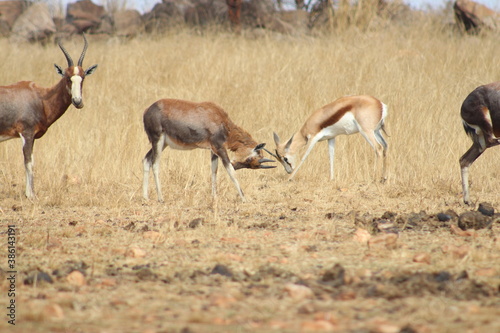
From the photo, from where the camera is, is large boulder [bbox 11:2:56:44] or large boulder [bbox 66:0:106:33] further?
large boulder [bbox 66:0:106:33]

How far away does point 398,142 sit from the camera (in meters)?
10.7

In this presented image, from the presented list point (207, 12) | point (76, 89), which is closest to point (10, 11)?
point (207, 12)

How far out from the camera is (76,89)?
25.4ft

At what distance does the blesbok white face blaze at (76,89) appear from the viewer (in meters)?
7.67

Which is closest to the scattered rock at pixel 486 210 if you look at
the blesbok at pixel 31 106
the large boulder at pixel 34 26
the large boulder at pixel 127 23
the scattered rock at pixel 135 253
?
the scattered rock at pixel 135 253

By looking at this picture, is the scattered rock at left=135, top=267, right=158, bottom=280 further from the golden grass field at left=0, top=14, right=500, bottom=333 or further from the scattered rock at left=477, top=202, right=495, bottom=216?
the scattered rock at left=477, top=202, right=495, bottom=216

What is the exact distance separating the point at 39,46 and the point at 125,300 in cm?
1590

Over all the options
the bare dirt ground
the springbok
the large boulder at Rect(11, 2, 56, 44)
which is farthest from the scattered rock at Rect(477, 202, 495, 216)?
→ the large boulder at Rect(11, 2, 56, 44)

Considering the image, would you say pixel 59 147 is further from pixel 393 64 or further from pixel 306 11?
pixel 306 11

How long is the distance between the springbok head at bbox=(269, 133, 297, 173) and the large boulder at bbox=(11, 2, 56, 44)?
1039 centimetres

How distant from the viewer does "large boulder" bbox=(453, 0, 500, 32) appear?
56.0 ft

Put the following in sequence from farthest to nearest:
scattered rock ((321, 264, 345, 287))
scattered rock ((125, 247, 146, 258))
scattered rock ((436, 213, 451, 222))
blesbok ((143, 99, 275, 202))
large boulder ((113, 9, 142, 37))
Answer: large boulder ((113, 9, 142, 37)) < blesbok ((143, 99, 275, 202)) < scattered rock ((436, 213, 451, 222)) < scattered rock ((125, 247, 146, 258)) < scattered rock ((321, 264, 345, 287))

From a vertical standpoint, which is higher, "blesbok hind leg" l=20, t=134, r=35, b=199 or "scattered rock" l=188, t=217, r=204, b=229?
"blesbok hind leg" l=20, t=134, r=35, b=199

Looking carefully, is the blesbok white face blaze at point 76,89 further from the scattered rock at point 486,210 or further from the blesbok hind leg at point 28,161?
the scattered rock at point 486,210
